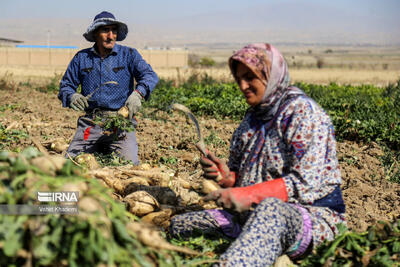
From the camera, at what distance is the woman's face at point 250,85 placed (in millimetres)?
2500

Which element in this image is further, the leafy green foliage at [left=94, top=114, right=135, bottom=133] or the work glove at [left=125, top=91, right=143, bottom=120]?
the leafy green foliage at [left=94, top=114, right=135, bottom=133]

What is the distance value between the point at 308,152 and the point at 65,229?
1.23 meters

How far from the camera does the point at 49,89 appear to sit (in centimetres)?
1295

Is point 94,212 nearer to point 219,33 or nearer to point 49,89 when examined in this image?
point 49,89

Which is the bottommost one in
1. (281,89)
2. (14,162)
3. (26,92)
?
(26,92)

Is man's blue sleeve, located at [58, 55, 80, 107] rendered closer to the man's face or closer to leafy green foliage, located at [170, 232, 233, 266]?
the man's face

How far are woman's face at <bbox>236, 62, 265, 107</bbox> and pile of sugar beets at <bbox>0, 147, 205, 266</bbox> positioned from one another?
885 mm

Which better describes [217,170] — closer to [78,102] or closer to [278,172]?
[278,172]

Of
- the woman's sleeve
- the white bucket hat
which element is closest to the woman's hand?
the woman's sleeve

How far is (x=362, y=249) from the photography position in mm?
2371

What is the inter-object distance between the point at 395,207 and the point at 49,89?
10.7m

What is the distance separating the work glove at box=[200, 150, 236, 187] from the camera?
106 inches

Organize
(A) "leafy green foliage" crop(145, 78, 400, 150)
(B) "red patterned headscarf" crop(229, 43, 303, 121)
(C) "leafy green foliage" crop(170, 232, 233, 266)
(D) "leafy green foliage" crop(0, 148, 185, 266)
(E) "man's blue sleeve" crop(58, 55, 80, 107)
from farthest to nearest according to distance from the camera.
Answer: (A) "leafy green foliage" crop(145, 78, 400, 150)
(E) "man's blue sleeve" crop(58, 55, 80, 107)
(C) "leafy green foliage" crop(170, 232, 233, 266)
(B) "red patterned headscarf" crop(229, 43, 303, 121)
(D) "leafy green foliage" crop(0, 148, 185, 266)

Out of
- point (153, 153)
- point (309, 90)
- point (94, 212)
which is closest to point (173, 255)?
point (94, 212)
